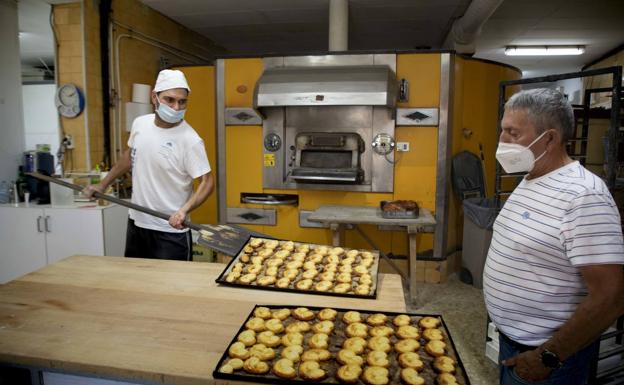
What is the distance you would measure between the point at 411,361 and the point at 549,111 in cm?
89

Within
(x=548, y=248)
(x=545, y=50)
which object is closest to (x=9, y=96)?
(x=548, y=248)

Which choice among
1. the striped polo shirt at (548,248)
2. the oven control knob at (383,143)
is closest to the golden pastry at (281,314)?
the striped polo shirt at (548,248)

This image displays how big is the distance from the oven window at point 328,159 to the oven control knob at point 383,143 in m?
0.26

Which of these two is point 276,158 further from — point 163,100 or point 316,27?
point 316,27

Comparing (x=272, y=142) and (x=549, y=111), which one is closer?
(x=549, y=111)

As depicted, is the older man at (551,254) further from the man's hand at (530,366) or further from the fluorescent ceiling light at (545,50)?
the fluorescent ceiling light at (545,50)

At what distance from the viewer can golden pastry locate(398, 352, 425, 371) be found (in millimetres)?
1191

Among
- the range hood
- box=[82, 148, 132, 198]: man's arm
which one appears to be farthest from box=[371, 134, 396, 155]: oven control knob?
box=[82, 148, 132, 198]: man's arm

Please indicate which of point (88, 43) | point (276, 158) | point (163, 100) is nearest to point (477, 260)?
point (276, 158)

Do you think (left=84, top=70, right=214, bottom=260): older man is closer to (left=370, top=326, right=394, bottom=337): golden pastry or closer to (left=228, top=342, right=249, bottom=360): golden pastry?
(left=228, top=342, right=249, bottom=360): golden pastry

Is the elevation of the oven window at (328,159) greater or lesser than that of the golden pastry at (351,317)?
greater

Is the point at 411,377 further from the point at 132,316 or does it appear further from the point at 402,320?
the point at 132,316

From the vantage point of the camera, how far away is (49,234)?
3758 millimetres

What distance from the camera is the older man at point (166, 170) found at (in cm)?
247
